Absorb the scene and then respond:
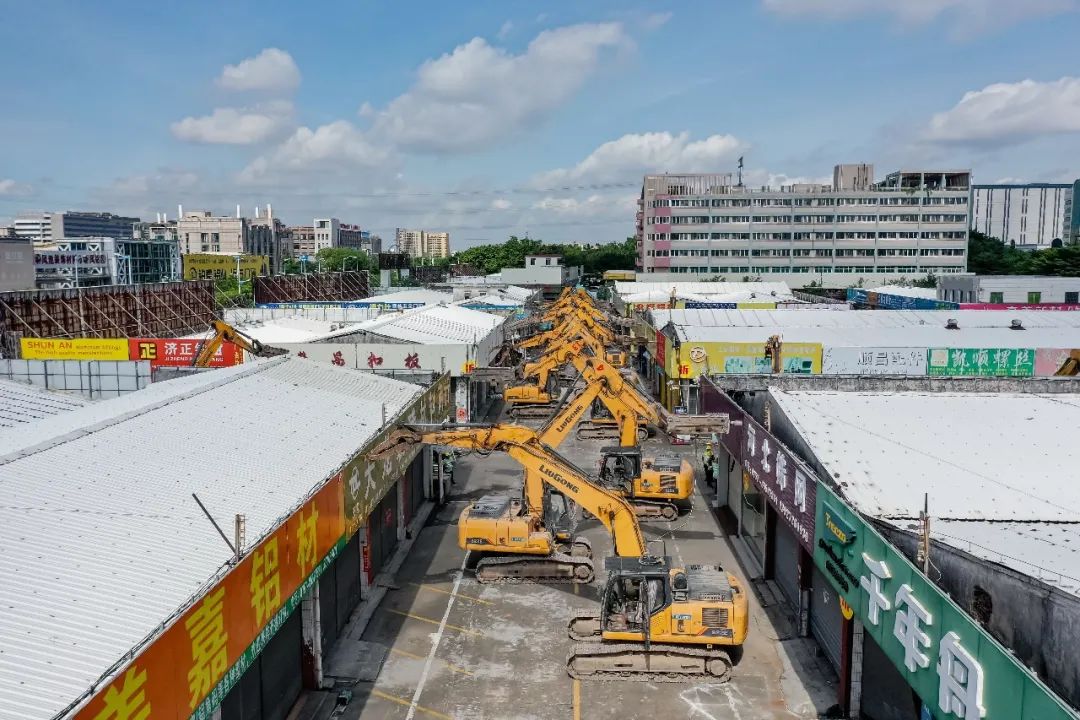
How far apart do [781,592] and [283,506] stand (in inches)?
535

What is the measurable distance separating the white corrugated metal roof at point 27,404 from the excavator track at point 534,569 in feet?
42.7

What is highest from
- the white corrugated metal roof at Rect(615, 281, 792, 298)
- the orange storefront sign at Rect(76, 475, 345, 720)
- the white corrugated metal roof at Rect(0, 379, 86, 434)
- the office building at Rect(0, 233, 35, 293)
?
the office building at Rect(0, 233, 35, 293)

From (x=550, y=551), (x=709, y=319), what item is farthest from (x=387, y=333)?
(x=550, y=551)

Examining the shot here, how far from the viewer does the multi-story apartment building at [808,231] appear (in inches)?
4619

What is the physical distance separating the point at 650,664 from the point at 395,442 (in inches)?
301

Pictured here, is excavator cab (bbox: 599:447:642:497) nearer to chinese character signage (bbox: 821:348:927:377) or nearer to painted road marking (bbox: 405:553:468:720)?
painted road marking (bbox: 405:553:468:720)

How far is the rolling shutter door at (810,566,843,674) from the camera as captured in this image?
1817 cm

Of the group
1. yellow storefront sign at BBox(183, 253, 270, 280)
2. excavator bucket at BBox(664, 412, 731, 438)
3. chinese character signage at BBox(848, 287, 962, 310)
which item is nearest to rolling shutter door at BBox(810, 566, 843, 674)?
excavator bucket at BBox(664, 412, 731, 438)

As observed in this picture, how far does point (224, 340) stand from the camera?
124 feet

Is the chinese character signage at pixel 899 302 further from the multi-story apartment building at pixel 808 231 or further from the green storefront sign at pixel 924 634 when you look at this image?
the green storefront sign at pixel 924 634

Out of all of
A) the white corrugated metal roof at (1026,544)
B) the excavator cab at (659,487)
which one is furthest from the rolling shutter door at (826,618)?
the excavator cab at (659,487)

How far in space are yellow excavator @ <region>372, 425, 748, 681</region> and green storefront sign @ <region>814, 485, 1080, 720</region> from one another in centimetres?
266

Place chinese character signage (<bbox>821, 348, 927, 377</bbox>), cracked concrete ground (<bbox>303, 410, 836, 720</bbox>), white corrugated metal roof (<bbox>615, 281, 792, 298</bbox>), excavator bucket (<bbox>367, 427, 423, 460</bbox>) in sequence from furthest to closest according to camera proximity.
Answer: white corrugated metal roof (<bbox>615, 281, 792, 298</bbox>), chinese character signage (<bbox>821, 348, 927, 377</bbox>), excavator bucket (<bbox>367, 427, 423, 460</bbox>), cracked concrete ground (<bbox>303, 410, 836, 720</bbox>)

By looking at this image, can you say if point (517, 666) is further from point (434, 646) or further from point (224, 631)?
point (224, 631)
